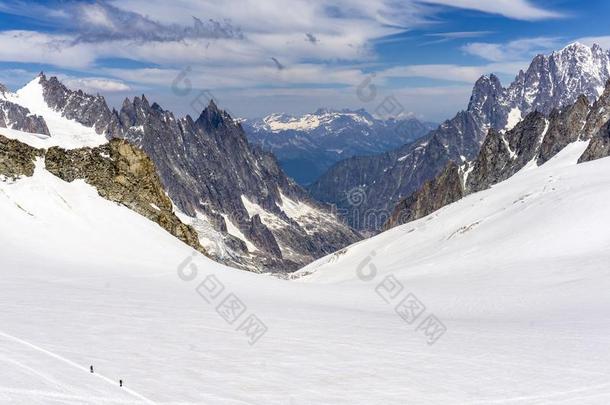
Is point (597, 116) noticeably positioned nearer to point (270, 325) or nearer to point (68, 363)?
point (270, 325)

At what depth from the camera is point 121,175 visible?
5903 centimetres

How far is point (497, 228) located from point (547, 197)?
10459 millimetres

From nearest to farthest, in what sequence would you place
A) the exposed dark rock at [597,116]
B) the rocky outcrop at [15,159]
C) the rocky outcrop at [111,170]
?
the rocky outcrop at [15,159] < the rocky outcrop at [111,170] < the exposed dark rock at [597,116]

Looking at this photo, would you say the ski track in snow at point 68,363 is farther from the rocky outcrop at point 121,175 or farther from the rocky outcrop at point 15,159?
the rocky outcrop at point 121,175

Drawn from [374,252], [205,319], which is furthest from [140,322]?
[374,252]

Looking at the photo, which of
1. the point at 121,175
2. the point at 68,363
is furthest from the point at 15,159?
the point at 68,363

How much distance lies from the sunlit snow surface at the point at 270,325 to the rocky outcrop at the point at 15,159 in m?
1.40

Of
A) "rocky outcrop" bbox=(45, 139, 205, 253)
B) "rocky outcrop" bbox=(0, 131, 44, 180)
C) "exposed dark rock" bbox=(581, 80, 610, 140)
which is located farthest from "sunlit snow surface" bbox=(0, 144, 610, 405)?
"exposed dark rock" bbox=(581, 80, 610, 140)

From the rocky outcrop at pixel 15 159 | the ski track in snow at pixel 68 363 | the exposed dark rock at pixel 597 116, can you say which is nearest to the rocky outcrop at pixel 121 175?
the rocky outcrop at pixel 15 159

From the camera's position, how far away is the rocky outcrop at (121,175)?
52969mm

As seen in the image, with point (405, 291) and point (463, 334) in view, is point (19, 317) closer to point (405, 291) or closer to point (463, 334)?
point (463, 334)

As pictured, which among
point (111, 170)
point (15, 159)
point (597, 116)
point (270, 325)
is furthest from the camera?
point (597, 116)

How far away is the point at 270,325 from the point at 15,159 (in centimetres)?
Answer: 3824

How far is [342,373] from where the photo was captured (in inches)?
645
